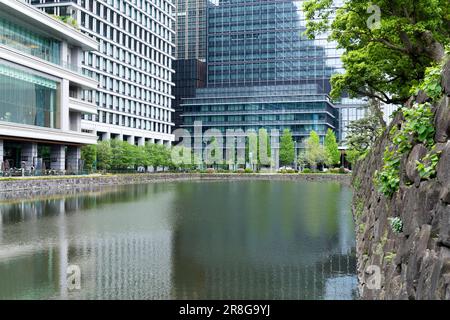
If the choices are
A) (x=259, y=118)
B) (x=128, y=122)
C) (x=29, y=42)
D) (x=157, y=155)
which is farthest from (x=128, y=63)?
(x=259, y=118)

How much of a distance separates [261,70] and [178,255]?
141457mm

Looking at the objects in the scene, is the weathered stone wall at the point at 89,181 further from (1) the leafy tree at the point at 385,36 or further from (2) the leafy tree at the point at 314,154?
(1) the leafy tree at the point at 385,36

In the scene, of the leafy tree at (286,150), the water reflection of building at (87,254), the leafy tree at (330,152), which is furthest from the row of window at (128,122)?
the water reflection of building at (87,254)

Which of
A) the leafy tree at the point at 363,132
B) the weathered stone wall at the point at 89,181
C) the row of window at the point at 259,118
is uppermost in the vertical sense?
the row of window at the point at 259,118

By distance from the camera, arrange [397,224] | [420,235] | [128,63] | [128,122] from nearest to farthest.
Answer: [420,235]
[397,224]
[128,63]
[128,122]

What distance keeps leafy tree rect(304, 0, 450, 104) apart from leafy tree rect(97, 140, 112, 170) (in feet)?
188

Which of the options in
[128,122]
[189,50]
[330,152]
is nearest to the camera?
[128,122]

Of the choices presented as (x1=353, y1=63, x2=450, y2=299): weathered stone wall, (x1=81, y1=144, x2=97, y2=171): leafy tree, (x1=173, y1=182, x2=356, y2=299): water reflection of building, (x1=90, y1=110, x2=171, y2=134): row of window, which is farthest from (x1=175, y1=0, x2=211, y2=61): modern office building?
(x1=353, y1=63, x2=450, y2=299): weathered stone wall

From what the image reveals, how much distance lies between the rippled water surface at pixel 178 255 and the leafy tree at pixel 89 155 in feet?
156

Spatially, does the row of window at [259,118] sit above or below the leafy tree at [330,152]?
above

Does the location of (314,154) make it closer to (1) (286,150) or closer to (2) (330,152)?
(2) (330,152)

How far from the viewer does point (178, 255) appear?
16.6 m

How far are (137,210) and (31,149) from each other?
1346 inches

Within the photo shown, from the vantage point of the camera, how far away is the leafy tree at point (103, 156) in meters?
79.1
